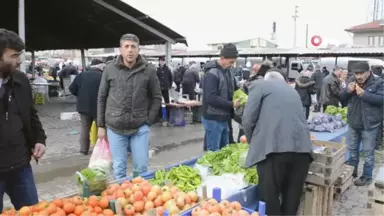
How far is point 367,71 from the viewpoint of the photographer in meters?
5.42

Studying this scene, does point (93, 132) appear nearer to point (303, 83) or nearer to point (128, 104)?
point (128, 104)

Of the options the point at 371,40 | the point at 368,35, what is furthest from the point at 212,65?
the point at 368,35

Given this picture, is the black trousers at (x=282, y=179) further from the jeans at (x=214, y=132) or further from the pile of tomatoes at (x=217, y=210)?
the jeans at (x=214, y=132)

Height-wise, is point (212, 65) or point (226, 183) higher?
point (212, 65)

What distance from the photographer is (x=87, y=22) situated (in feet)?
43.8

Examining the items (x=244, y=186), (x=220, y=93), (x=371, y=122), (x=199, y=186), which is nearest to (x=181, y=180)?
(x=199, y=186)

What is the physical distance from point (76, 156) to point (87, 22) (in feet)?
24.2

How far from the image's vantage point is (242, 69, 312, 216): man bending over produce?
3385 millimetres

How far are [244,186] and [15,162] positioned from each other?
2.04 metres

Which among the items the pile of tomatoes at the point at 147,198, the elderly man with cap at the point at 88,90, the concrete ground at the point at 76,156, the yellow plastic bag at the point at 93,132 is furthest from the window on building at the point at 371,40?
the pile of tomatoes at the point at 147,198

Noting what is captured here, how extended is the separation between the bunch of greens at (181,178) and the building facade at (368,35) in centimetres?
4146

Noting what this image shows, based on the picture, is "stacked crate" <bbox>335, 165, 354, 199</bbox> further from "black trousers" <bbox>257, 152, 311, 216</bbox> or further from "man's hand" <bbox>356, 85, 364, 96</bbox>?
"black trousers" <bbox>257, 152, 311, 216</bbox>

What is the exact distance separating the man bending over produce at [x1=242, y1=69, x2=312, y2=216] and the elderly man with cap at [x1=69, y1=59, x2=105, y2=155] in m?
3.86

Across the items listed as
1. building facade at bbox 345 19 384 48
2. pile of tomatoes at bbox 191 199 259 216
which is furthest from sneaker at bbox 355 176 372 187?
building facade at bbox 345 19 384 48
